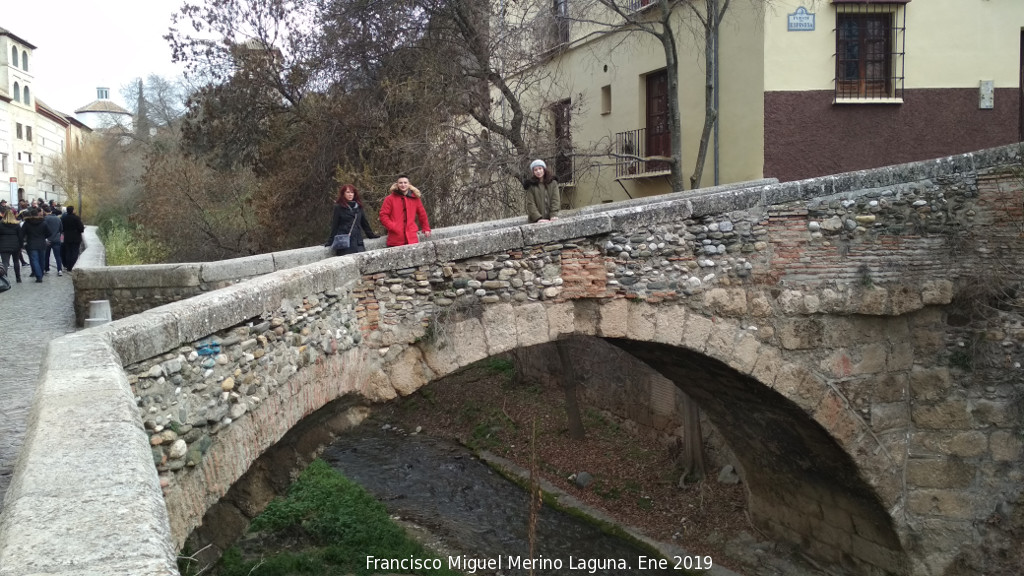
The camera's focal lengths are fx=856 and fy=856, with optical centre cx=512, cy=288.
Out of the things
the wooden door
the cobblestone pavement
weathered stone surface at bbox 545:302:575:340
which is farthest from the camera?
the wooden door

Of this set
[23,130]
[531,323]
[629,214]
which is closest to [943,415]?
[629,214]

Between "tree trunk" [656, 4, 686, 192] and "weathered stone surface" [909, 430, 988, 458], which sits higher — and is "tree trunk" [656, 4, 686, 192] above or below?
above

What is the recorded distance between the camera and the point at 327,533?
30.9 ft

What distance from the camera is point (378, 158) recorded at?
12336 millimetres

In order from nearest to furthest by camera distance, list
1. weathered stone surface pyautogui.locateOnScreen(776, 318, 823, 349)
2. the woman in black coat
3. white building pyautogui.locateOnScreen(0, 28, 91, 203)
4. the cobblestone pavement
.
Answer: the cobblestone pavement
weathered stone surface pyautogui.locateOnScreen(776, 318, 823, 349)
the woman in black coat
white building pyautogui.locateOnScreen(0, 28, 91, 203)

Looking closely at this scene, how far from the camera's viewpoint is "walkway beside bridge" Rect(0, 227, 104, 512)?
3.77 m

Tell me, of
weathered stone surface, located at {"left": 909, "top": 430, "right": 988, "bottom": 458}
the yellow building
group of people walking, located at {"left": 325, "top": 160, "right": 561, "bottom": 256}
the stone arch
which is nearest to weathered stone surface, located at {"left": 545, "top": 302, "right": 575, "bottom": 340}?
the stone arch

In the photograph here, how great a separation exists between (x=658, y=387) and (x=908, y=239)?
182 inches

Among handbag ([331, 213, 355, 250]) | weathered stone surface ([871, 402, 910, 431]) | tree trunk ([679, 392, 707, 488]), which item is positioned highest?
handbag ([331, 213, 355, 250])

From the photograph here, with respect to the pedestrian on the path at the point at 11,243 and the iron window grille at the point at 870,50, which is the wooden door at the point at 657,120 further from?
the pedestrian on the path at the point at 11,243

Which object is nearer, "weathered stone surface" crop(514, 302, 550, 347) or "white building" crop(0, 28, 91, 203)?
"weathered stone surface" crop(514, 302, 550, 347)

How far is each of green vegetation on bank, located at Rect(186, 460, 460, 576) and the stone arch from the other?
125 inches

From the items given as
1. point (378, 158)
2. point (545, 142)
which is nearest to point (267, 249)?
point (378, 158)

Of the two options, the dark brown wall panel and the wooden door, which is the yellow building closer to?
the dark brown wall panel
